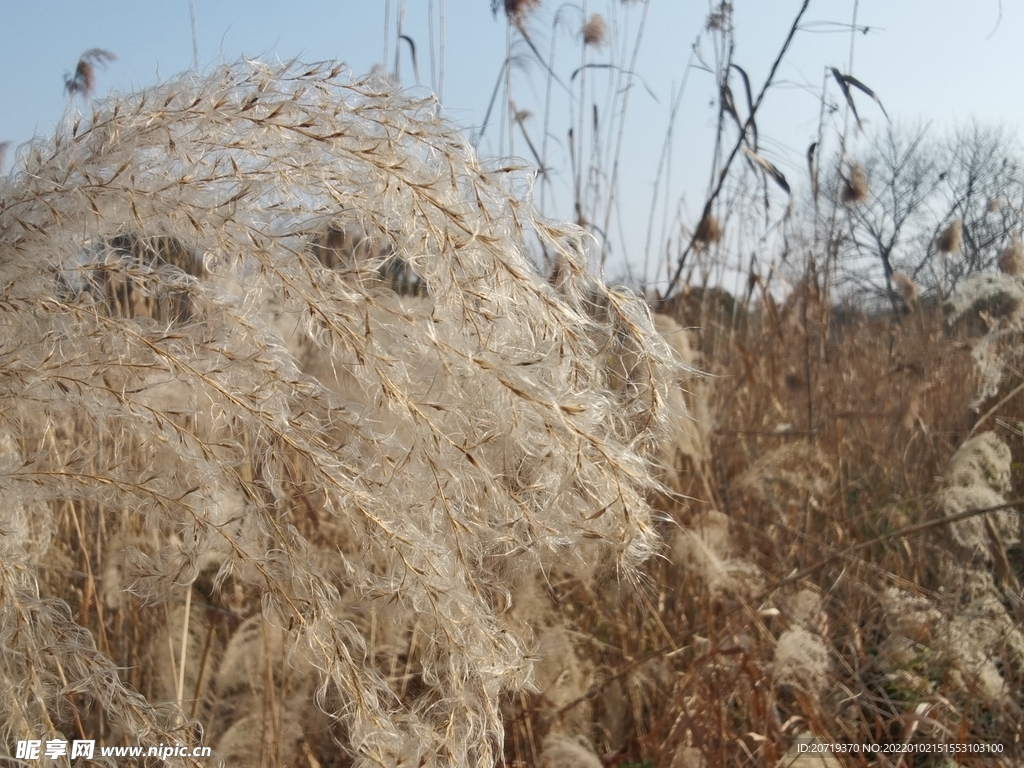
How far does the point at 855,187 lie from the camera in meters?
3.22

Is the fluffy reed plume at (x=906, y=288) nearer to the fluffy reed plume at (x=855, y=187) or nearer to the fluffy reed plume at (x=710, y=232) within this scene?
the fluffy reed plume at (x=855, y=187)

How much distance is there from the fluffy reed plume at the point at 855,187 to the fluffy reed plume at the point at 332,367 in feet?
8.46

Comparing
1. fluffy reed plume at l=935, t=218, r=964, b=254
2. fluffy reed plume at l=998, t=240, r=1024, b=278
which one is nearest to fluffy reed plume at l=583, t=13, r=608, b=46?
fluffy reed plume at l=998, t=240, r=1024, b=278

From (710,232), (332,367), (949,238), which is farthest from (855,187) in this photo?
(332,367)

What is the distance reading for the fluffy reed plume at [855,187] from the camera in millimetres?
3100

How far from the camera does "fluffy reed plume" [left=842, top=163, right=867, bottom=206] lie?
3.10m

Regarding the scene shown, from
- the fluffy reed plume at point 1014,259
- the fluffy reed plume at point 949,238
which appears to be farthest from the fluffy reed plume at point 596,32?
the fluffy reed plume at point 949,238

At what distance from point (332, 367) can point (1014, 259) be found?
11.5ft

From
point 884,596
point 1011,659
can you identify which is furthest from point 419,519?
point 1011,659

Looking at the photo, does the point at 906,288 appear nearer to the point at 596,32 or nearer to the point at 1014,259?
the point at 1014,259

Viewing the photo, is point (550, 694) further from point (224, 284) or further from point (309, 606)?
point (224, 284)

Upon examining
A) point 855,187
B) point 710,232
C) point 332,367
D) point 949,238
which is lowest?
point 332,367

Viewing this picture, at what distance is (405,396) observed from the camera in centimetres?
78

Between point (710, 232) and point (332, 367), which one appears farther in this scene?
point (710, 232)
